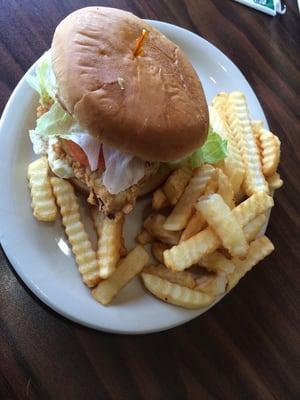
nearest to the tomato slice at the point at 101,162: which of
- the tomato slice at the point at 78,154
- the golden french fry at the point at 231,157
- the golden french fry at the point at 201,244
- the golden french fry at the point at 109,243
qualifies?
the tomato slice at the point at 78,154

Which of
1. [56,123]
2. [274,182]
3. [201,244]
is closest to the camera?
[201,244]

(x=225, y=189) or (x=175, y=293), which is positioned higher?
(x=225, y=189)

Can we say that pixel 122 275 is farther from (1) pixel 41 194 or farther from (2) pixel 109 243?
(1) pixel 41 194

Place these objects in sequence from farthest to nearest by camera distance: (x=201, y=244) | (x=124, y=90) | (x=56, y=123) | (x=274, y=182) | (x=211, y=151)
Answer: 1. (x=274, y=182)
2. (x=211, y=151)
3. (x=56, y=123)
4. (x=201, y=244)
5. (x=124, y=90)

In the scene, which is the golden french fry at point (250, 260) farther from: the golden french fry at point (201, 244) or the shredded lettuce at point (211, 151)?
the shredded lettuce at point (211, 151)

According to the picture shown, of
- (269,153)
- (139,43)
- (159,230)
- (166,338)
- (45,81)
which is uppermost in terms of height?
(139,43)

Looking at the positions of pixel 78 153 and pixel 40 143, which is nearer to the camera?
pixel 78 153

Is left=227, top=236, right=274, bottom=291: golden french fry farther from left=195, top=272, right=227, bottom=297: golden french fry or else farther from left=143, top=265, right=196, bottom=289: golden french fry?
left=143, top=265, right=196, bottom=289: golden french fry

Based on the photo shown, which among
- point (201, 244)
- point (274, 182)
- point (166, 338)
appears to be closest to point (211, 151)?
point (274, 182)
